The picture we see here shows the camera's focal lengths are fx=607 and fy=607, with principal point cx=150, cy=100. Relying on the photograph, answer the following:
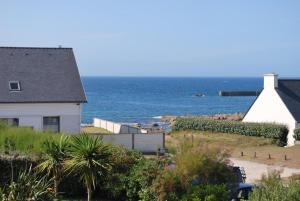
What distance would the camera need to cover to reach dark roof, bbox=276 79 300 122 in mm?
45100

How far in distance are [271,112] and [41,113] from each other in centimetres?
1948

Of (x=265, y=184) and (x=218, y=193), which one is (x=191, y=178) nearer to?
(x=218, y=193)

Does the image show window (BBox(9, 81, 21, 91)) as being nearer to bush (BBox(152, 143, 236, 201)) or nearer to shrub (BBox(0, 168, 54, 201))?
bush (BBox(152, 143, 236, 201))

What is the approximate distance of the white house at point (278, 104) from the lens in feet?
147

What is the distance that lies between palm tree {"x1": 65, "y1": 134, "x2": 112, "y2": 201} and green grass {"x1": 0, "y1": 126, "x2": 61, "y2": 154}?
8.94 feet

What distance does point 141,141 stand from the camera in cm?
3366

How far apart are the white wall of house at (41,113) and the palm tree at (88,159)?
1440 cm

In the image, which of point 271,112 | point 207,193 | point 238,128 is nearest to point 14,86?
point 238,128

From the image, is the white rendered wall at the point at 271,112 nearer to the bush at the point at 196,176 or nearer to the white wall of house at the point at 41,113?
the white wall of house at the point at 41,113

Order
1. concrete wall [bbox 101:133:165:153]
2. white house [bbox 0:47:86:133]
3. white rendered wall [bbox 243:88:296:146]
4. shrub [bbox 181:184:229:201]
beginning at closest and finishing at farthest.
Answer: shrub [bbox 181:184:229:201], concrete wall [bbox 101:133:165:153], white house [bbox 0:47:86:133], white rendered wall [bbox 243:88:296:146]

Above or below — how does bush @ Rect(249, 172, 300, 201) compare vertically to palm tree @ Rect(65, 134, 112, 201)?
below

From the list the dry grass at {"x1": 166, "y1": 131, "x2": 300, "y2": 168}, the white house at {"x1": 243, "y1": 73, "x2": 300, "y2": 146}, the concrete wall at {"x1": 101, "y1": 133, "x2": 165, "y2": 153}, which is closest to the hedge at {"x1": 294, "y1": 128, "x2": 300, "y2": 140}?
the white house at {"x1": 243, "y1": 73, "x2": 300, "y2": 146}

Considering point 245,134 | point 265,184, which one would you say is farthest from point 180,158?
point 245,134

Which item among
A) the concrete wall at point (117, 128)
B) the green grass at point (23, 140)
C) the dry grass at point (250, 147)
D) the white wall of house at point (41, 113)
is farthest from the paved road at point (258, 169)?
the green grass at point (23, 140)
